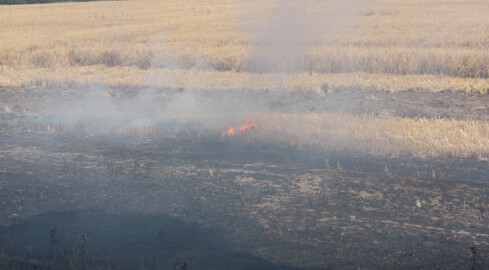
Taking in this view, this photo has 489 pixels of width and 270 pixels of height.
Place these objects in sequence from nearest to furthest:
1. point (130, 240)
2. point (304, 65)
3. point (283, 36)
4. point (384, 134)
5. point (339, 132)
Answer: point (130, 240)
point (384, 134)
point (339, 132)
point (304, 65)
point (283, 36)

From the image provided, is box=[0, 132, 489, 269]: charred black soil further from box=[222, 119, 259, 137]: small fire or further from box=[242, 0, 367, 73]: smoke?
box=[242, 0, 367, 73]: smoke

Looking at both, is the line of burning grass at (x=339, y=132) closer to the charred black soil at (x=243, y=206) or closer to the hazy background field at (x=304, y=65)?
the hazy background field at (x=304, y=65)

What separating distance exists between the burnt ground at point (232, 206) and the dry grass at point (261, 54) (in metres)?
5.18

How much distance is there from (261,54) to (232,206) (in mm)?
9878

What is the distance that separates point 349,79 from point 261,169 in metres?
6.57

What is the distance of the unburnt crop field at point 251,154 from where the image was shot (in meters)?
5.24

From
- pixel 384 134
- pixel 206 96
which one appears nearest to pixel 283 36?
pixel 206 96

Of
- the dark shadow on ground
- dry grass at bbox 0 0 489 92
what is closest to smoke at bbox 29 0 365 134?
dry grass at bbox 0 0 489 92

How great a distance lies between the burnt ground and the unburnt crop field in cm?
3

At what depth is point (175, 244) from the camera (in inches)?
208

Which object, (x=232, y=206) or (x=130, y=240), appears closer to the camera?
(x=130, y=240)

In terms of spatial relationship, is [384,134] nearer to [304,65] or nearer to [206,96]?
[206,96]

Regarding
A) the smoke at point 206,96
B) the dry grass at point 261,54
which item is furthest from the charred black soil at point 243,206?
the dry grass at point 261,54

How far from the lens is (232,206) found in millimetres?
6199
